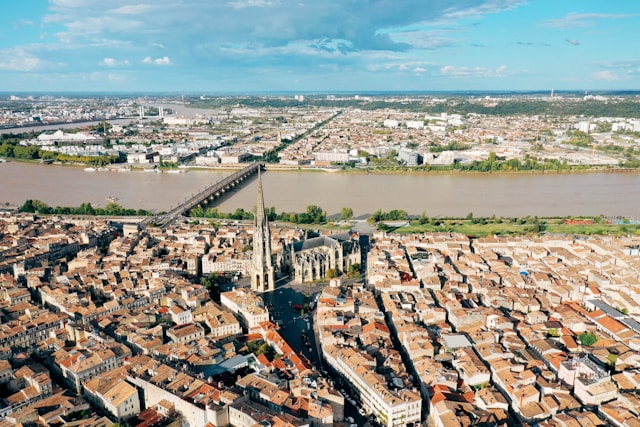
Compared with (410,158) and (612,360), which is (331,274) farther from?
(410,158)

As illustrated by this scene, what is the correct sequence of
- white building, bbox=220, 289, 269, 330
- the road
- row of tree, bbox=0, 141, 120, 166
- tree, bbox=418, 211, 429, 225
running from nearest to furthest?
the road → white building, bbox=220, 289, 269, 330 → tree, bbox=418, 211, 429, 225 → row of tree, bbox=0, 141, 120, 166

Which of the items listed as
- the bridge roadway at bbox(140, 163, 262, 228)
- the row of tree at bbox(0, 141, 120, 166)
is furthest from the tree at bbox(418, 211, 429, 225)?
the row of tree at bbox(0, 141, 120, 166)

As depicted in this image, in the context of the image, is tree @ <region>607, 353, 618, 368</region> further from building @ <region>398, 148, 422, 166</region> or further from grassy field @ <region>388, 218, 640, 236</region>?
building @ <region>398, 148, 422, 166</region>

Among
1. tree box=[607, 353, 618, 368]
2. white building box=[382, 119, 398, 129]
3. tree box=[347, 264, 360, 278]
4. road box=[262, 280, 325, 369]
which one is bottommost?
road box=[262, 280, 325, 369]

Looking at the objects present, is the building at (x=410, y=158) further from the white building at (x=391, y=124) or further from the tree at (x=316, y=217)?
the white building at (x=391, y=124)

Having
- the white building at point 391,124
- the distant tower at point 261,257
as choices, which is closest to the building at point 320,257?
the distant tower at point 261,257
